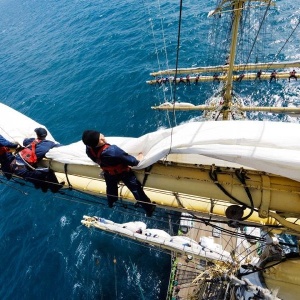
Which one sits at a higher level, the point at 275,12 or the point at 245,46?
the point at 275,12

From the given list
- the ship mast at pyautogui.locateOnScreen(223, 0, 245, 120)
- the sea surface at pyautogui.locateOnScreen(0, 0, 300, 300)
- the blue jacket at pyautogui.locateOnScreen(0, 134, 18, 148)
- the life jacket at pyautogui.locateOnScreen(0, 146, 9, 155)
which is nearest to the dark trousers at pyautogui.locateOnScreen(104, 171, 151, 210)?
the sea surface at pyautogui.locateOnScreen(0, 0, 300, 300)

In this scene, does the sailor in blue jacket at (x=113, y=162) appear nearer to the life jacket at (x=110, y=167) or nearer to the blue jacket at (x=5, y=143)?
the life jacket at (x=110, y=167)

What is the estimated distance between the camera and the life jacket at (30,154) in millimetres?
7070

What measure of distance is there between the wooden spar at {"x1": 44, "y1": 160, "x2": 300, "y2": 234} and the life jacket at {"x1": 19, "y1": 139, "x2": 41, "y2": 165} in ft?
1.52

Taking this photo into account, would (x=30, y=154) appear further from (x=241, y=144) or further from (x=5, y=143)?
(x=241, y=144)

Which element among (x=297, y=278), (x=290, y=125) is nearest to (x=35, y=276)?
(x=297, y=278)

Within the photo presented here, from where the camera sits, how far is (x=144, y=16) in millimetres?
43625

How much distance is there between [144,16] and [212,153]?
4497 centimetres

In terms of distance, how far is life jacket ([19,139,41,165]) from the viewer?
23.2 ft

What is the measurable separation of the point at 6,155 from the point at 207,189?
579 cm

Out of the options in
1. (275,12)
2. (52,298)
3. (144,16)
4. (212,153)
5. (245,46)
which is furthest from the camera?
(144,16)

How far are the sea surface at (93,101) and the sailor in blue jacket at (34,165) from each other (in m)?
1.20

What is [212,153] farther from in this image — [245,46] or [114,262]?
[245,46]

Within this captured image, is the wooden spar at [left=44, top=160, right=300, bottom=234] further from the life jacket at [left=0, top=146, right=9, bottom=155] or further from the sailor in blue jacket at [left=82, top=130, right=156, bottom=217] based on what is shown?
the life jacket at [left=0, top=146, right=9, bottom=155]
